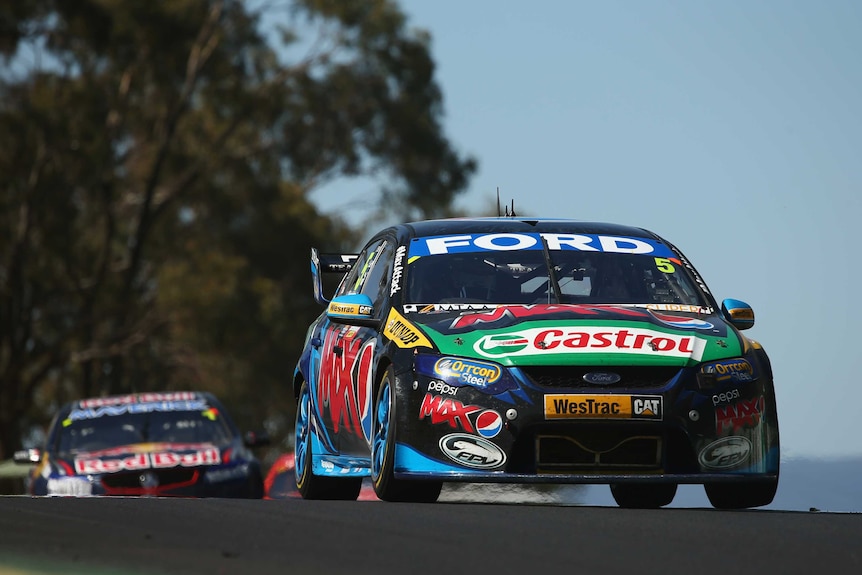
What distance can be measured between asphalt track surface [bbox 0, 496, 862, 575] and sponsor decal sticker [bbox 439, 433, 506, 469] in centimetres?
22

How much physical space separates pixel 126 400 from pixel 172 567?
12.7 metres

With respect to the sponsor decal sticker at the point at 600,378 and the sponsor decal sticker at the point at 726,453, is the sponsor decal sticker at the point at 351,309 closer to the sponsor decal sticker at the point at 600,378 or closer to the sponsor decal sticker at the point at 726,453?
the sponsor decal sticker at the point at 600,378

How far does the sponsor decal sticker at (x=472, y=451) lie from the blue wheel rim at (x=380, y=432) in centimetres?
37

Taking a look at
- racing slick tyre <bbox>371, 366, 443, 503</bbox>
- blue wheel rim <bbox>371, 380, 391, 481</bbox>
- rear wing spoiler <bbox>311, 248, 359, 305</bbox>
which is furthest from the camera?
rear wing spoiler <bbox>311, 248, 359, 305</bbox>

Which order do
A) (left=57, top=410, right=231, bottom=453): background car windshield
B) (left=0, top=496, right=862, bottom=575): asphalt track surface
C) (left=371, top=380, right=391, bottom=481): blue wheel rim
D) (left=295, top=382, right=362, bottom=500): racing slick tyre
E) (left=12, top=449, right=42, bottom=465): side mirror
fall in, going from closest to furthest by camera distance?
1. (left=0, top=496, right=862, bottom=575): asphalt track surface
2. (left=371, top=380, right=391, bottom=481): blue wheel rim
3. (left=295, top=382, right=362, bottom=500): racing slick tyre
4. (left=12, top=449, right=42, bottom=465): side mirror
5. (left=57, top=410, right=231, bottom=453): background car windshield

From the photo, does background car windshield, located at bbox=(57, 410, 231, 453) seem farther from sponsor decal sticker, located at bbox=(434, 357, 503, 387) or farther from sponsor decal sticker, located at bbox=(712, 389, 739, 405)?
sponsor decal sticker, located at bbox=(712, 389, 739, 405)

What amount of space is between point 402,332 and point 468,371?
56 centimetres

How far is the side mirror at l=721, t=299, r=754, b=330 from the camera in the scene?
9.42 metres

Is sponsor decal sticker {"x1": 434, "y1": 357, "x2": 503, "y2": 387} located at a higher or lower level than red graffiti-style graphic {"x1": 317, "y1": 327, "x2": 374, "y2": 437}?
higher

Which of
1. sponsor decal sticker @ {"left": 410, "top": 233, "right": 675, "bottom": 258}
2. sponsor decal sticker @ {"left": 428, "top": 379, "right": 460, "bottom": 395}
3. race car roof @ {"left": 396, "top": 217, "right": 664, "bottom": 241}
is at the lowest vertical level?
sponsor decal sticker @ {"left": 428, "top": 379, "right": 460, "bottom": 395}

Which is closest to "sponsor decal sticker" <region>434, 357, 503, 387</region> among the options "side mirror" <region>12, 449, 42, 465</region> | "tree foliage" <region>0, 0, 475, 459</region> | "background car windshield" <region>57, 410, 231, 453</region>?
"background car windshield" <region>57, 410, 231, 453</region>

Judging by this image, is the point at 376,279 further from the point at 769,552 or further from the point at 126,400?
the point at 126,400

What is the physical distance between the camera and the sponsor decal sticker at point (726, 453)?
8.50 metres

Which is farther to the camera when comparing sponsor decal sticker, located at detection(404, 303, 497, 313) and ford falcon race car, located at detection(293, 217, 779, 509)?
sponsor decal sticker, located at detection(404, 303, 497, 313)
